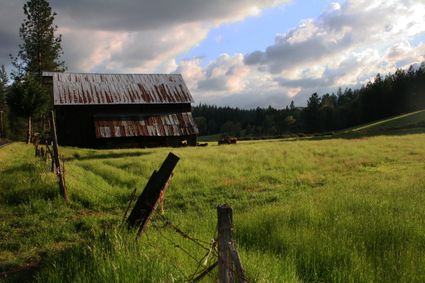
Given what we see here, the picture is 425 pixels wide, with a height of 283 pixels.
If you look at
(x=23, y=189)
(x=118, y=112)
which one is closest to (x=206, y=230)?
(x=23, y=189)

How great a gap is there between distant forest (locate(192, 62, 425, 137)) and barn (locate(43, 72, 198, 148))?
68.3m

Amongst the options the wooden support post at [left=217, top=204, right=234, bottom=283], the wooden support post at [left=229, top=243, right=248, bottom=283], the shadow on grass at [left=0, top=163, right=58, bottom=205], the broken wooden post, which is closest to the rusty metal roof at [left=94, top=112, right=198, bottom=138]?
the shadow on grass at [left=0, top=163, right=58, bottom=205]

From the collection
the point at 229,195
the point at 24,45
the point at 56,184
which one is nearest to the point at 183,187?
the point at 229,195

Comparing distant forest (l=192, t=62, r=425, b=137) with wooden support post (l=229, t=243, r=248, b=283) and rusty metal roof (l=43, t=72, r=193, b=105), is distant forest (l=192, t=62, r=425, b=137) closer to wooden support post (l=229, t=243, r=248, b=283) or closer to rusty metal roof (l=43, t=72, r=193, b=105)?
rusty metal roof (l=43, t=72, r=193, b=105)

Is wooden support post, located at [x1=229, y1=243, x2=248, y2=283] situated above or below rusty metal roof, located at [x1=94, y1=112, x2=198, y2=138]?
below

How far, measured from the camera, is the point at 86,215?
11.3 meters

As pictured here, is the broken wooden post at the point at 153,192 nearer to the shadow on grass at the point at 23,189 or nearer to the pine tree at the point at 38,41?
the shadow on grass at the point at 23,189

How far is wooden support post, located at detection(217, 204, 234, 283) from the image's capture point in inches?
157

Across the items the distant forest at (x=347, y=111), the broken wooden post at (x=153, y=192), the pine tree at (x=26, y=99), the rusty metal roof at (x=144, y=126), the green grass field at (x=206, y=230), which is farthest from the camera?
A: the distant forest at (x=347, y=111)

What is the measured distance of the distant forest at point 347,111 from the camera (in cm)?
9700

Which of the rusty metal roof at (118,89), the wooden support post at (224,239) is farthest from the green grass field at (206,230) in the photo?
the rusty metal roof at (118,89)

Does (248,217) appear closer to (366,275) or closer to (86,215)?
(366,275)

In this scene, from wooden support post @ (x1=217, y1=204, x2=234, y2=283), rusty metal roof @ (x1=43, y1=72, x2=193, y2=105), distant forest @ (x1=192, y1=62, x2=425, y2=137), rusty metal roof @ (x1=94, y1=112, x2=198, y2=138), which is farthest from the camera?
distant forest @ (x1=192, y1=62, x2=425, y2=137)

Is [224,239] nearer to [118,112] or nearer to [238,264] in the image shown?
[238,264]
